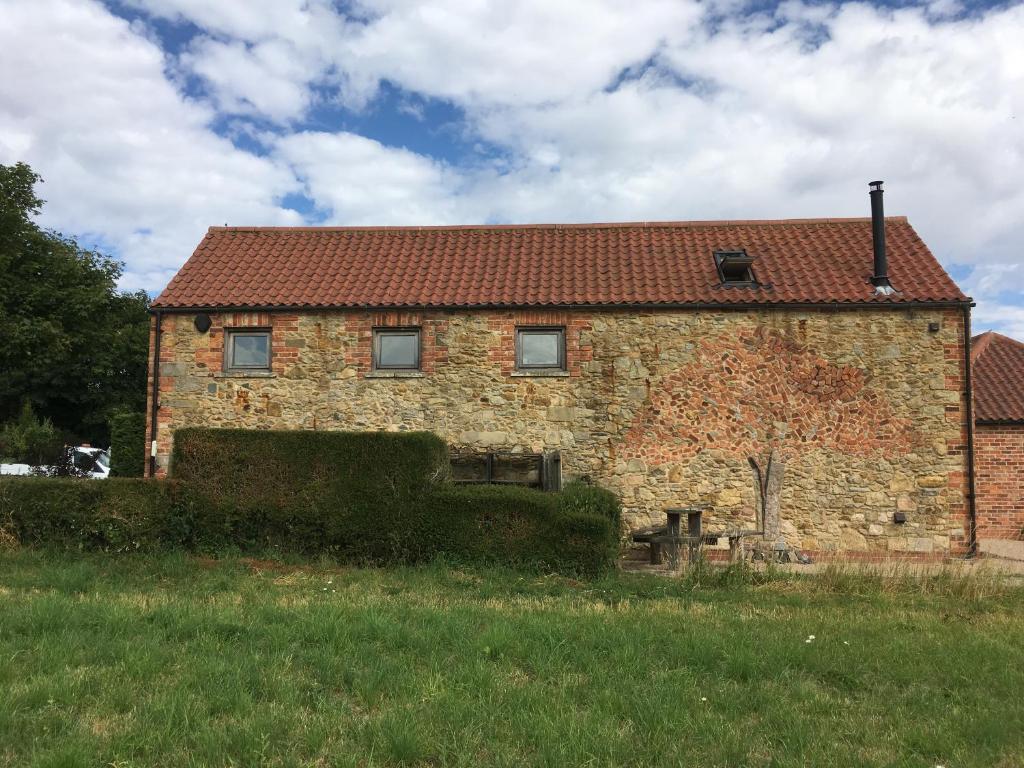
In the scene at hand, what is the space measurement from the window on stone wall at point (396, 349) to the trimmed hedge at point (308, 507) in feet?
11.5

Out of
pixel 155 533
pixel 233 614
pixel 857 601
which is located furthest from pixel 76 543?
pixel 857 601

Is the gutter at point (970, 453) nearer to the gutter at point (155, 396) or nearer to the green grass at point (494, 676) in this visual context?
the green grass at point (494, 676)

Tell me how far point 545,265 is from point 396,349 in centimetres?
340

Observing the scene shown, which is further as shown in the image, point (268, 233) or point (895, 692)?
point (268, 233)

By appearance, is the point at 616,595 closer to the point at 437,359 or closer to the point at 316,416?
the point at 437,359

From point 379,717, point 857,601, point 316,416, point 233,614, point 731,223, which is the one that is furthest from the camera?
point 731,223

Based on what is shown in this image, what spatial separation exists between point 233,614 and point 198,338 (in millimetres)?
8131

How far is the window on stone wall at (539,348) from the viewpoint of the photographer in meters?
12.5

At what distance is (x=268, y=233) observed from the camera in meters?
15.1

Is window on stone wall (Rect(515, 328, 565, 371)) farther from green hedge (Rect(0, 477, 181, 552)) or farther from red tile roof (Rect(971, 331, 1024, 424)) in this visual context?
red tile roof (Rect(971, 331, 1024, 424))

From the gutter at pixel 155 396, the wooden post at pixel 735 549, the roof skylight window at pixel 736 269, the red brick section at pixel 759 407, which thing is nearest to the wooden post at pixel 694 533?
the wooden post at pixel 735 549

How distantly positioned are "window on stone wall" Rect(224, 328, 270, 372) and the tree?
47.3ft

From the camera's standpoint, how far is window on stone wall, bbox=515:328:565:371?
12477mm

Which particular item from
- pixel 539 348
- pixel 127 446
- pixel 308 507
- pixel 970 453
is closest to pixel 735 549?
pixel 539 348
